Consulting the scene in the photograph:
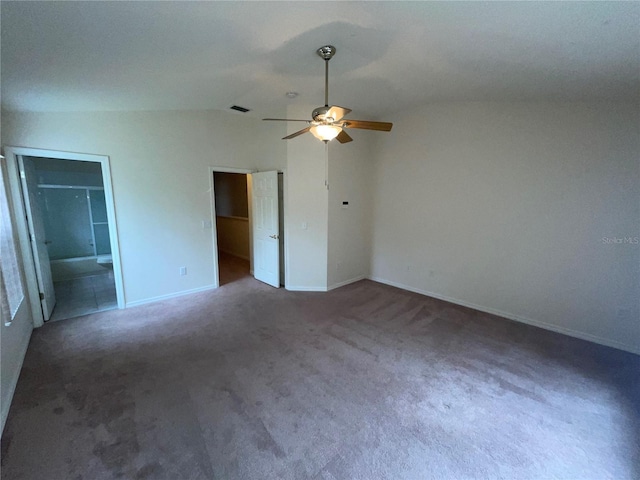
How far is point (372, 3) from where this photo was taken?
1.67 m

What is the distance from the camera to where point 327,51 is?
2.27 meters

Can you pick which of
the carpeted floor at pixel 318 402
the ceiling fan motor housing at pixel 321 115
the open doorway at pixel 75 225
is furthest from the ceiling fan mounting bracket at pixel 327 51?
the open doorway at pixel 75 225

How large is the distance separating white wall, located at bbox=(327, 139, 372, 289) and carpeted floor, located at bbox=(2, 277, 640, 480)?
4.90ft

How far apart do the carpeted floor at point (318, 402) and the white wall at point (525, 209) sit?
0.48 metres

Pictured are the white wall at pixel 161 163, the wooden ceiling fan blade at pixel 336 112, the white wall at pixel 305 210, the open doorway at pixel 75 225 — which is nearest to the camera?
the wooden ceiling fan blade at pixel 336 112

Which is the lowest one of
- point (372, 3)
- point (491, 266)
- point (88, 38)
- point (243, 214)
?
point (491, 266)

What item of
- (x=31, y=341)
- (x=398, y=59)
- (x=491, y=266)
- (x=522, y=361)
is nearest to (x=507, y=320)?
(x=491, y=266)

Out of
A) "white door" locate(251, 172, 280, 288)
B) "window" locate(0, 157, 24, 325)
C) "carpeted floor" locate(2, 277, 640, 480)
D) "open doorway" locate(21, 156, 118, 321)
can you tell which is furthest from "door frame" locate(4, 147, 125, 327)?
"white door" locate(251, 172, 280, 288)

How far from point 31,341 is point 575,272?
238 inches

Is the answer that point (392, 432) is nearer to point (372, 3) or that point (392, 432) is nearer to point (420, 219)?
point (372, 3)

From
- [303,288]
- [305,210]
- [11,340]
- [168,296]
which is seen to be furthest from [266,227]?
[11,340]

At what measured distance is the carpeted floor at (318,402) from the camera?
1.58m

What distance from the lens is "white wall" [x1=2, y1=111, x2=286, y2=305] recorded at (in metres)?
3.18

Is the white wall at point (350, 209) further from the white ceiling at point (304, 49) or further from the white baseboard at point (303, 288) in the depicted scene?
the white ceiling at point (304, 49)
